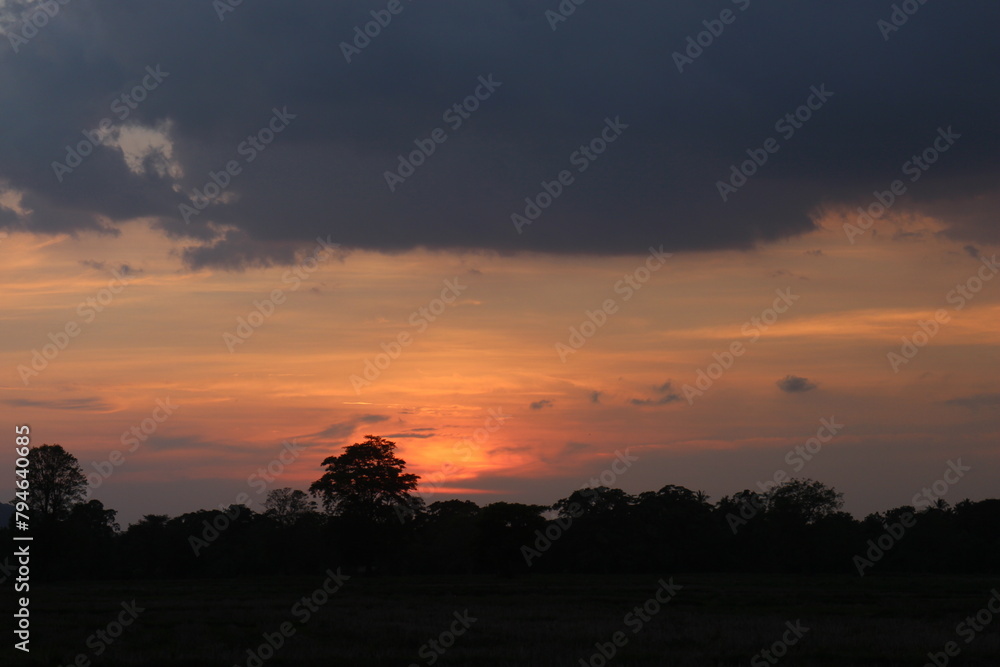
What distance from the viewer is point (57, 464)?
69.4 meters

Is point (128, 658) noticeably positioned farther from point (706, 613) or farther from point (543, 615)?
point (706, 613)

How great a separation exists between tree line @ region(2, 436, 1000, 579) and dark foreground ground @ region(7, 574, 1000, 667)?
23872mm

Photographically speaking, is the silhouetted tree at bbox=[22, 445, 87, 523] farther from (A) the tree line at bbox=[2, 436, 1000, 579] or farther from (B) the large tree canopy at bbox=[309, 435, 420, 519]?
(B) the large tree canopy at bbox=[309, 435, 420, 519]

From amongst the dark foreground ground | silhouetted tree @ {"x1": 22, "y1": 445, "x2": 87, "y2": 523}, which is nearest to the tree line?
silhouetted tree @ {"x1": 22, "y1": 445, "x2": 87, "y2": 523}

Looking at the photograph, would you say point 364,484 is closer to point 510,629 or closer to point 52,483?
point 52,483

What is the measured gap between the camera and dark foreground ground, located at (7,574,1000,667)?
22.9 m

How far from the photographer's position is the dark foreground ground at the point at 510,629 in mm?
22875

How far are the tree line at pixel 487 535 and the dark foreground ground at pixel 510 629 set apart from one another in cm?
2387

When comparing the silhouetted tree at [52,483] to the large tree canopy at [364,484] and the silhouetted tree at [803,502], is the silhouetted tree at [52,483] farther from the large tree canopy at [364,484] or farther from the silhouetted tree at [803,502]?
the silhouetted tree at [803,502]

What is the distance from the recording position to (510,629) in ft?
97.2

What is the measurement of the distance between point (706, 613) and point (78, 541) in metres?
53.7

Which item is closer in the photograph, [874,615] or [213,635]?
[213,635]

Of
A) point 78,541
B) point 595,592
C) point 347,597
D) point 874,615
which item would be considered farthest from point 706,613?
point 78,541

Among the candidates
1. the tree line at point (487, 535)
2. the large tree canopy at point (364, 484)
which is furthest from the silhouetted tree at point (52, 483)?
the large tree canopy at point (364, 484)
